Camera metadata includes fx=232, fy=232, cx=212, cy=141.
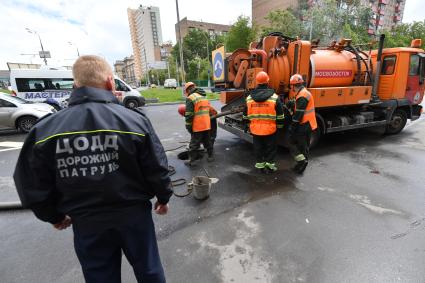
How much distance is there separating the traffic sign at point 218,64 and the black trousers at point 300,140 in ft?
9.08

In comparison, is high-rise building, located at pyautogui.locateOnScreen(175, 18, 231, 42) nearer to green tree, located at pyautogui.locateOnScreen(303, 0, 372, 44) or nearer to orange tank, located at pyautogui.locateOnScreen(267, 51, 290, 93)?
green tree, located at pyautogui.locateOnScreen(303, 0, 372, 44)

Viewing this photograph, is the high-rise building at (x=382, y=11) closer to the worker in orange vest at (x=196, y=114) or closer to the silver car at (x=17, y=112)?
the silver car at (x=17, y=112)

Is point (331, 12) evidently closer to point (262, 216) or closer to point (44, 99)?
point (44, 99)

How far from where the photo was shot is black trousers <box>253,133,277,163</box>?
4.45 m

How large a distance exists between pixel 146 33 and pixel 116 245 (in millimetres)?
108666

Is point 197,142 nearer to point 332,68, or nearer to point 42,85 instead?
point 332,68

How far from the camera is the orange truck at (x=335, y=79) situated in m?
5.55

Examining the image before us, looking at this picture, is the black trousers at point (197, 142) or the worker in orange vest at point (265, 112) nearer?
the worker in orange vest at point (265, 112)

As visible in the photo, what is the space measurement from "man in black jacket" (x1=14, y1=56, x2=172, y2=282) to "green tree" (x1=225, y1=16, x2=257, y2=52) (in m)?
32.9

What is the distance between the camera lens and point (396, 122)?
723 centimetres

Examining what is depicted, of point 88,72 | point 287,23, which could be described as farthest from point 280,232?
point 287,23

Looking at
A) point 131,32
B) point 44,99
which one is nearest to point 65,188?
point 44,99

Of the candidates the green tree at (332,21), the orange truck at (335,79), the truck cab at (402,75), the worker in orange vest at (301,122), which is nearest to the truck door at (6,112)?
the orange truck at (335,79)

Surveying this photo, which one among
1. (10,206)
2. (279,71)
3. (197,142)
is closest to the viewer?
(10,206)
